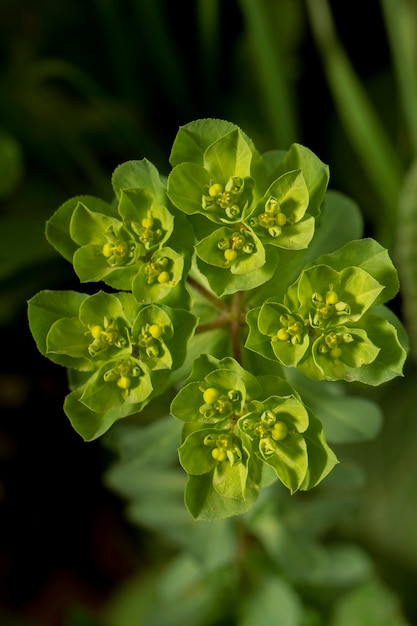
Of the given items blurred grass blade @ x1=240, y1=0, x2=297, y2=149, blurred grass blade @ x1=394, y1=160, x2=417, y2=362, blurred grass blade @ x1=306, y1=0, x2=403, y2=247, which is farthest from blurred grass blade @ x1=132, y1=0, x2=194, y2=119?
blurred grass blade @ x1=394, y1=160, x2=417, y2=362

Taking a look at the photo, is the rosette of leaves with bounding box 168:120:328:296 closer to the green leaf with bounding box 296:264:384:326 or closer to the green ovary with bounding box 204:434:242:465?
the green leaf with bounding box 296:264:384:326

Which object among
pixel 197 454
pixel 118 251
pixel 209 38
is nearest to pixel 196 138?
pixel 118 251

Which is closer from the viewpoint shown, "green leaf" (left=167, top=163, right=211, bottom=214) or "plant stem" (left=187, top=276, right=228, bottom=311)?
"green leaf" (left=167, top=163, right=211, bottom=214)

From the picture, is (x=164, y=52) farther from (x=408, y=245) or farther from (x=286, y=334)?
(x=286, y=334)

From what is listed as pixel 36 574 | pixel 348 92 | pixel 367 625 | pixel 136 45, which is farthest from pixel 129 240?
pixel 36 574

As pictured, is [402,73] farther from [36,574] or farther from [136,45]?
[36,574]
